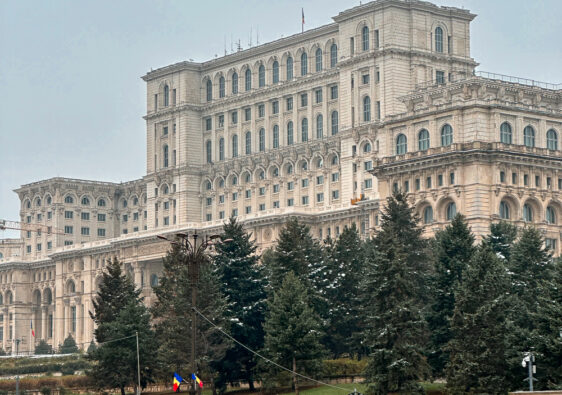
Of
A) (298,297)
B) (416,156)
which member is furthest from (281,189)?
(298,297)

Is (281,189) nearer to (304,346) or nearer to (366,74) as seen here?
(366,74)

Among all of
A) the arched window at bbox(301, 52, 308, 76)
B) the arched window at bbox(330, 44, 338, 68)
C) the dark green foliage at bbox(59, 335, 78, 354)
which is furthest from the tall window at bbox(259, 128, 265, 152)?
the dark green foliage at bbox(59, 335, 78, 354)

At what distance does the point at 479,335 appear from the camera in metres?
95.4

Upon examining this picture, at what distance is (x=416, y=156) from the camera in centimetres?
14800

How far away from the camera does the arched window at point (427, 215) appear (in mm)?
146250

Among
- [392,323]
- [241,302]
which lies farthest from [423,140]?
[392,323]

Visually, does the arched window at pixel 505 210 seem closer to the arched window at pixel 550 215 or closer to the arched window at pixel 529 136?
the arched window at pixel 550 215

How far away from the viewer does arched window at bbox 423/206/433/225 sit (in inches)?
5758

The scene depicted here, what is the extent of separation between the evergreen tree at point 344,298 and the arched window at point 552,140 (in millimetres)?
35994

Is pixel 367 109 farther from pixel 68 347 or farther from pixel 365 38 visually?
pixel 68 347

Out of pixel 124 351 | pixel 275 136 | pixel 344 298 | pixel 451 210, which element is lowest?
pixel 124 351

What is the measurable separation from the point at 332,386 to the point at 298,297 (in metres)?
7.43

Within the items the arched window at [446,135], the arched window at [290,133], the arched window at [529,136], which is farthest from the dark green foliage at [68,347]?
the arched window at [529,136]

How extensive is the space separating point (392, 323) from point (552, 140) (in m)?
56.3
